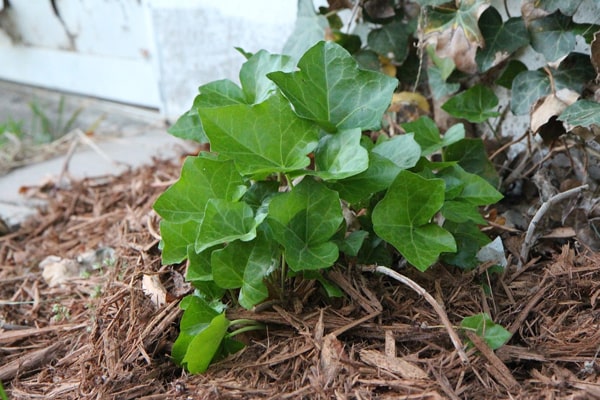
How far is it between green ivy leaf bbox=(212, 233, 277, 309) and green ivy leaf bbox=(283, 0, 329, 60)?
2.88 ft

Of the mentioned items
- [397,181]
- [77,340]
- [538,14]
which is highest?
[538,14]

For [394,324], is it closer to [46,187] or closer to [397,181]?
[397,181]

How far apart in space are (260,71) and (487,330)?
67 cm

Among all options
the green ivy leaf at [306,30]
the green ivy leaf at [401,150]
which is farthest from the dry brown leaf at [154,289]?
the green ivy leaf at [306,30]

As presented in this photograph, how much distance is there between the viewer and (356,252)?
110cm

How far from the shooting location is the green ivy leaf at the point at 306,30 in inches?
70.1

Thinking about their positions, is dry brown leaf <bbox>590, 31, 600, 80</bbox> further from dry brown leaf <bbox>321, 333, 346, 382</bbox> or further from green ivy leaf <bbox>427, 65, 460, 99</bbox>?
dry brown leaf <bbox>321, 333, 346, 382</bbox>

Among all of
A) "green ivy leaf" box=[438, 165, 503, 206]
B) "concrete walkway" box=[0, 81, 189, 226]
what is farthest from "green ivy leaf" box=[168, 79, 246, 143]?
"concrete walkway" box=[0, 81, 189, 226]

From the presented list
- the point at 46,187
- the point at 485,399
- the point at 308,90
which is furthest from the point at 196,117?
the point at 46,187

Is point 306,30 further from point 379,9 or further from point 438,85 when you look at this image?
point 438,85

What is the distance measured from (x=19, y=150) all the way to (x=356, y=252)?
2.32 m

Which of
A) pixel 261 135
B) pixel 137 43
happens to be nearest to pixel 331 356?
pixel 261 135

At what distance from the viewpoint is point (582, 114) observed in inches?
49.9

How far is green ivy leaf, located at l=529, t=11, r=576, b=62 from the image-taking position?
1461 mm
